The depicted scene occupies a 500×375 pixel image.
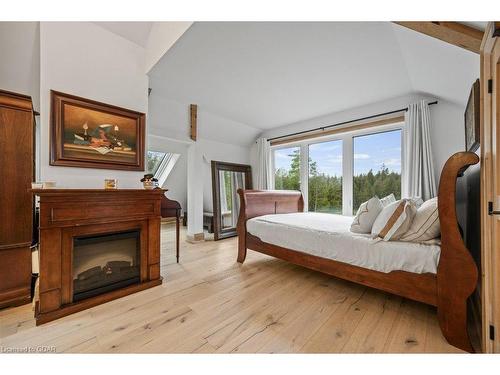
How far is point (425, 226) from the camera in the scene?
1.52 metres

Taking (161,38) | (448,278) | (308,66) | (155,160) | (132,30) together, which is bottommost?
(448,278)

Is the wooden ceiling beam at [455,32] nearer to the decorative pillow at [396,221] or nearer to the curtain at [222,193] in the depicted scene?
the decorative pillow at [396,221]

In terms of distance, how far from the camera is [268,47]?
82.4 inches

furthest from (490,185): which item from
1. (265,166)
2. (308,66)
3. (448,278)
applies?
(265,166)

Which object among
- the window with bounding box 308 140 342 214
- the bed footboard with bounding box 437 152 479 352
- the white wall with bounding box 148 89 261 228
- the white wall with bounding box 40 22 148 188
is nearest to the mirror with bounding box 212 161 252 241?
the white wall with bounding box 148 89 261 228

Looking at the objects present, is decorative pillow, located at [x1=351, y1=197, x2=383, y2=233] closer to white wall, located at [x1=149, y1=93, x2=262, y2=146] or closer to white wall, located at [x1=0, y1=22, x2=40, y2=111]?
white wall, located at [x1=149, y1=93, x2=262, y2=146]

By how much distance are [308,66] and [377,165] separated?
1.95 m

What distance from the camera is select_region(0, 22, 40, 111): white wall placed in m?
1.87

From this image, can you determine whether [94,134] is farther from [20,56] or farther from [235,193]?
[235,193]

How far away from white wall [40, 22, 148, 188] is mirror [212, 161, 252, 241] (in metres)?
1.76

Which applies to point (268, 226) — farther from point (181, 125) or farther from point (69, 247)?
point (181, 125)

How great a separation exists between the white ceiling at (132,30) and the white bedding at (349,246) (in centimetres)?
262

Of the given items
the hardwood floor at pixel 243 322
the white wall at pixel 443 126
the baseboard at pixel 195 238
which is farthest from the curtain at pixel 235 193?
the white wall at pixel 443 126

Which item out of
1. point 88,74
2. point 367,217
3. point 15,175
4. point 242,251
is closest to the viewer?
point 15,175
